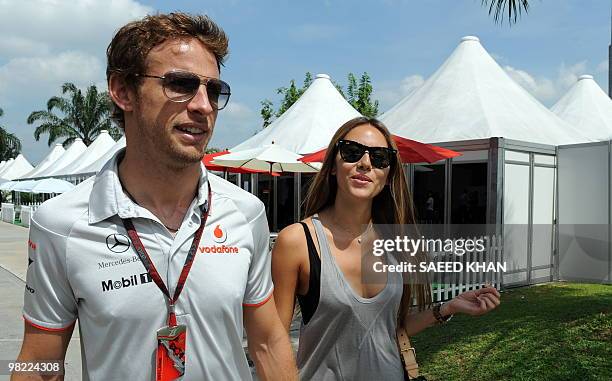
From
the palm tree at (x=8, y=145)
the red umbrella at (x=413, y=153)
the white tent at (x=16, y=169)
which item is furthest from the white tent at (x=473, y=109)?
the palm tree at (x=8, y=145)

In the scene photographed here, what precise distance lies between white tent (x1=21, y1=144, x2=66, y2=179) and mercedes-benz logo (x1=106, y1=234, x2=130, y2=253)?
3707 centimetres

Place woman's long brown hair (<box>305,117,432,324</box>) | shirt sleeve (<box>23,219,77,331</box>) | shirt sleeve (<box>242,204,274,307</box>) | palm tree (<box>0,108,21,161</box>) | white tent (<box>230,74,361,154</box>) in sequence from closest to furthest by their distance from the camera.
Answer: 1. shirt sleeve (<box>23,219,77,331</box>)
2. shirt sleeve (<box>242,204,274,307</box>)
3. woman's long brown hair (<box>305,117,432,324</box>)
4. white tent (<box>230,74,361,154</box>)
5. palm tree (<box>0,108,21,161</box>)

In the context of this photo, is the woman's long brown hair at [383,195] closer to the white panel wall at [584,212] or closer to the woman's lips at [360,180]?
the woman's lips at [360,180]

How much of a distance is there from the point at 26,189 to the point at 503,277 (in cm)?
2525

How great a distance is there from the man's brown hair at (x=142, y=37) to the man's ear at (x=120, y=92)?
0.01 metres

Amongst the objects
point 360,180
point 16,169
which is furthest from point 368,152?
point 16,169

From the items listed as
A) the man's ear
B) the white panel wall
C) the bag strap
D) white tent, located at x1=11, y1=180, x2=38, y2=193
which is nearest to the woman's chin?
the bag strap

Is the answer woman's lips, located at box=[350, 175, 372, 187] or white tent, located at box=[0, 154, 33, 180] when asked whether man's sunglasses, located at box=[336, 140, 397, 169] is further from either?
white tent, located at box=[0, 154, 33, 180]

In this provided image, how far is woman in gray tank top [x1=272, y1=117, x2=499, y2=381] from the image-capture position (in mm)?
2221

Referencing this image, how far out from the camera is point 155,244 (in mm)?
1629

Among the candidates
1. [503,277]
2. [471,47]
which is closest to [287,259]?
[503,277]

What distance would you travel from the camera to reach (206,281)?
1.63 m

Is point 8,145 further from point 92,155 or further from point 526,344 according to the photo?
point 526,344

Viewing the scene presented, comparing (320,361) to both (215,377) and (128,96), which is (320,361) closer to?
(215,377)
